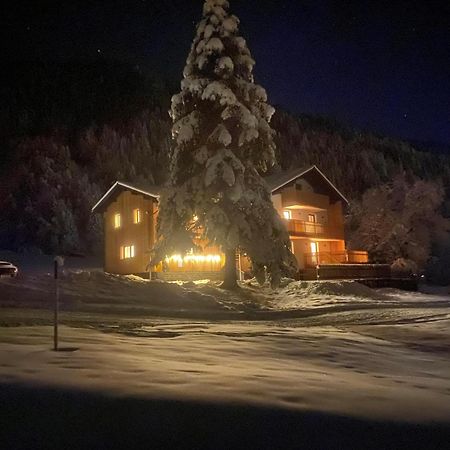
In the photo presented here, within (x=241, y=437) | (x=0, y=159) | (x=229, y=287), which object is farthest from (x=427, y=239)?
(x=0, y=159)

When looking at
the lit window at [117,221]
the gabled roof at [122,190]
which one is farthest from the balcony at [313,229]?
the lit window at [117,221]

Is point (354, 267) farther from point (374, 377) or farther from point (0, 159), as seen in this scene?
point (0, 159)

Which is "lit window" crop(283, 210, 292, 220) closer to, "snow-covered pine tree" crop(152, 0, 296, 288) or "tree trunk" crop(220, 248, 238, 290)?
"snow-covered pine tree" crop(152, 0, 296, 288)

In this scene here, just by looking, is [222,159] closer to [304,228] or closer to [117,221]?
[304,228]

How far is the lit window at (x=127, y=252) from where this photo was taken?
38.9m

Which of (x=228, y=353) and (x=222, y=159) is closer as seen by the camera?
(x=228, y=353)

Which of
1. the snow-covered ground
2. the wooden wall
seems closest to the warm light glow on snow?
the wooden wall

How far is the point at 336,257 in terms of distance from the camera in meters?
41.3

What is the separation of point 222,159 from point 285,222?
1443cm

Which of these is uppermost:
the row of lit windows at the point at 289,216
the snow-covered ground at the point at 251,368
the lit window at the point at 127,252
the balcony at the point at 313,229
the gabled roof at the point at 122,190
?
the gabled roof at the point at 122,190

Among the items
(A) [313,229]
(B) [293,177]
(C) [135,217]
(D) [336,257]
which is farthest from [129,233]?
(D) [336,257]

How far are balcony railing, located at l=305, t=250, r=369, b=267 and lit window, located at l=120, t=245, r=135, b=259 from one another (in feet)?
44.6

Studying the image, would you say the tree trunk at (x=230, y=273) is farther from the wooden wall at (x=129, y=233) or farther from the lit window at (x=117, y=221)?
the lit window at (x=117, y=221)

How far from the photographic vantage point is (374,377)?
7.60 m
